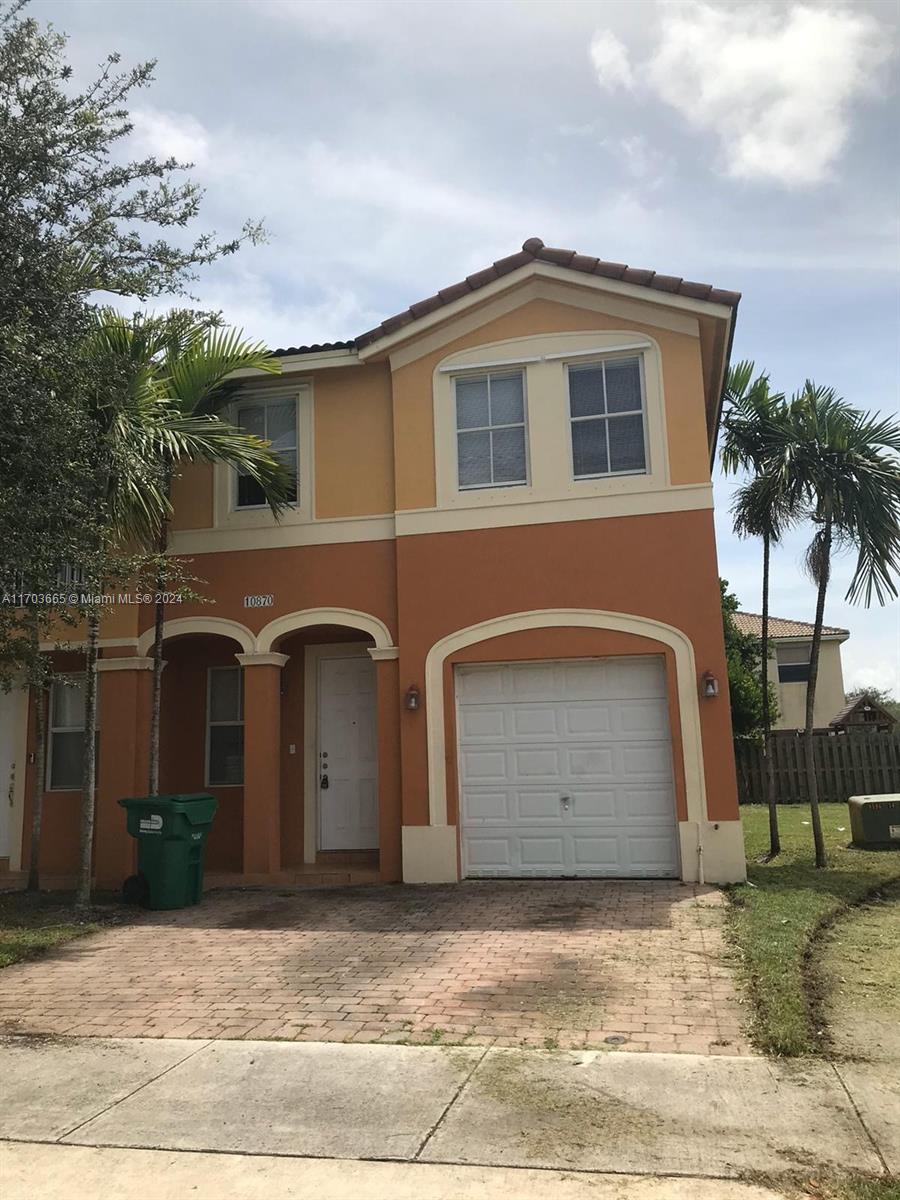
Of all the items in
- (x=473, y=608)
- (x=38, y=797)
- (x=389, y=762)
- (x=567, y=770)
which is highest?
(x=473, y=608)

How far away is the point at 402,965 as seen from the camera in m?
7.04

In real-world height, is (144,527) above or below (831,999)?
above

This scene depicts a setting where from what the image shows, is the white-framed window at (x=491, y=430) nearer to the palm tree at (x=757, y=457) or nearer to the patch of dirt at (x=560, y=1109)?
the palm tree at (x=757, y=457)

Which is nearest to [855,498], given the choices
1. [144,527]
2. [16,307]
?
[144,527]

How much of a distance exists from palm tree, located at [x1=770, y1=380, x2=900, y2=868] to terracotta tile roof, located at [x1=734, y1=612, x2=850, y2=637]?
21489 mm

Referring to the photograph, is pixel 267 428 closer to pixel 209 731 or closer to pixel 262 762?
pixel 209 731

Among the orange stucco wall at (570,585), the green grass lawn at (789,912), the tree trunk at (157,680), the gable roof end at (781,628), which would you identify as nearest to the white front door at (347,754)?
the orange stucco wall at (570,585)

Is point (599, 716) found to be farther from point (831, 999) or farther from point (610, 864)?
point (831, 999)

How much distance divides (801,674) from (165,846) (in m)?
28.0

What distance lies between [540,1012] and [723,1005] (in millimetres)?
1133

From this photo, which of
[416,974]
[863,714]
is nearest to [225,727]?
[416,974]

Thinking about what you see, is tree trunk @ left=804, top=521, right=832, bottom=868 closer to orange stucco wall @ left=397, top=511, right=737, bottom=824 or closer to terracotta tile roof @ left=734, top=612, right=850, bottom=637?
orange stucco wall @ left=397, top=511, right=737, bottom=824

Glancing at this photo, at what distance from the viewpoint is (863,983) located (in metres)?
6.25

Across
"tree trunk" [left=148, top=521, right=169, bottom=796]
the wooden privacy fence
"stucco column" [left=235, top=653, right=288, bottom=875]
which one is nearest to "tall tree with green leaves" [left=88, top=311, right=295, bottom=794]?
"tree trunk" [left=148, top=521, right=169, bottom=796]
